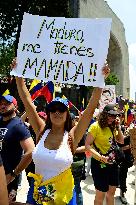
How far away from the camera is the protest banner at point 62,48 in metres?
3.63

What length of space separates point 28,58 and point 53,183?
1.25m

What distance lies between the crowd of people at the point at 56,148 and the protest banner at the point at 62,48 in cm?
15

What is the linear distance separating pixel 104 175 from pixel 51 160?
202 centimetres

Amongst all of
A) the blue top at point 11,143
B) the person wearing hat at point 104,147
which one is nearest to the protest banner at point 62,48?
the blue top at point 11,143

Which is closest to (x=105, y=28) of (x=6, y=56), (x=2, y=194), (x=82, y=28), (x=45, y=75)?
(x=82, y=28)

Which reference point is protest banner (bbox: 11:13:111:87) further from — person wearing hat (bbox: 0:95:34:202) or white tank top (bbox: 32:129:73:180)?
white tank top (bbox: 32:129:73:180)

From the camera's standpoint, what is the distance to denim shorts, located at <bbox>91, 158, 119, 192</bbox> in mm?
5031

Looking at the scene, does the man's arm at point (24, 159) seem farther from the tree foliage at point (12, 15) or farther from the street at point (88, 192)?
the tree foliage at point (12, 15)

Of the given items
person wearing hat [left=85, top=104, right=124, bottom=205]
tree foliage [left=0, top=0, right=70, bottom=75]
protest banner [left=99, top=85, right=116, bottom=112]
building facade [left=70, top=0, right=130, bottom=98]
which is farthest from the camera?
building facade [left=70, top=0, right=130, bottom=98]

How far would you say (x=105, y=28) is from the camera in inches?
142

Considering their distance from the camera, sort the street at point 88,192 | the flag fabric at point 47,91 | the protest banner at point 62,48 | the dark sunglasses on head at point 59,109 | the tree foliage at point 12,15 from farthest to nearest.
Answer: the tree foliage at point 12,15 → the flag fabric at point 47,91 → the street at point 88,192 → the protest banner at point 62,48 → the dark sunglasses on head at point 59,109

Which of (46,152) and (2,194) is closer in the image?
(2,194)

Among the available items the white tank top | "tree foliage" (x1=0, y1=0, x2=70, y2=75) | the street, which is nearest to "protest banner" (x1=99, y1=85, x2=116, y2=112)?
the street

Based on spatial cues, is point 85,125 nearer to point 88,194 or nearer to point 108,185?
point 108,185
